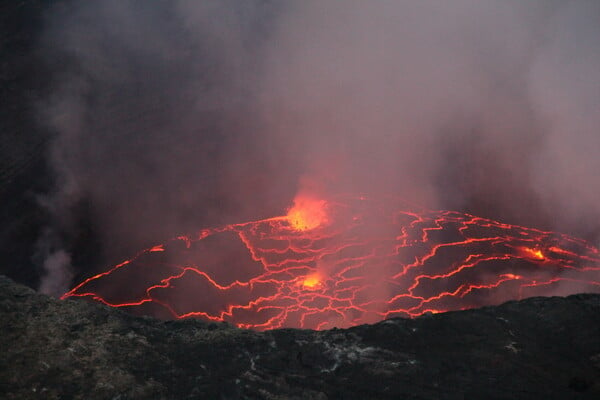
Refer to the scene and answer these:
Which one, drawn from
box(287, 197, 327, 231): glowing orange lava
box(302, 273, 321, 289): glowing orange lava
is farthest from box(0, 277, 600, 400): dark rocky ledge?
box(287, 197, 327, 231): glowing orange lava

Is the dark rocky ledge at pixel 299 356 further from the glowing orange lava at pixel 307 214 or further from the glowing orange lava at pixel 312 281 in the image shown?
the glowing orange lava at pixel 307 214

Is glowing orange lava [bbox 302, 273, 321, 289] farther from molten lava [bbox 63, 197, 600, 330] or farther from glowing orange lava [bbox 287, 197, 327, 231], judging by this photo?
glowing orange lava [bbox 287, 197, 327, 231]

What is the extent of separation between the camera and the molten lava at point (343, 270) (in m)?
9.80

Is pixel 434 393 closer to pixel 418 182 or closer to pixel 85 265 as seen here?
pixel 85 265

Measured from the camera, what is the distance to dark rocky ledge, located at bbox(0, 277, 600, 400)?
2.00 meters

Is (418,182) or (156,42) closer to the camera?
(156,42)

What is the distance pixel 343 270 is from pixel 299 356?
9.09 metres

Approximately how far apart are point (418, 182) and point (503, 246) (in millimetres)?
4236

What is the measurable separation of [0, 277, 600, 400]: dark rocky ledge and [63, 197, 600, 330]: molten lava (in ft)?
22.9

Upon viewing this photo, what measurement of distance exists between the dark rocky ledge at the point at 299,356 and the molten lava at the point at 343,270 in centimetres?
699

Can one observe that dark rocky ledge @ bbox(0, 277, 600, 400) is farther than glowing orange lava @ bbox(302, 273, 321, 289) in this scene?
No

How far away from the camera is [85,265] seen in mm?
11023

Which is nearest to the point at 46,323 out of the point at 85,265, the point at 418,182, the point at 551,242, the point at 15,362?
the point at 15,362

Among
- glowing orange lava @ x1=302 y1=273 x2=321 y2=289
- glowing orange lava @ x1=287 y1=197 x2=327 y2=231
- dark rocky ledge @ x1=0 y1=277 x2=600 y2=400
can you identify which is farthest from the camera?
glowing orange lava @ x1=287 y1=197 x2=327 y2=231
